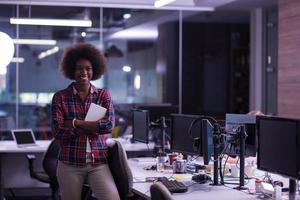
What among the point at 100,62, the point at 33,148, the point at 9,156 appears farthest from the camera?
the point at 9,156

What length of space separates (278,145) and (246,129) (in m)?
0.83

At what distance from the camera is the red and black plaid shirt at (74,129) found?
3770 millimetres

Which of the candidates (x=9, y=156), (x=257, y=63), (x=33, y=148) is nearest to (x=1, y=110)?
(x=9, y=156)

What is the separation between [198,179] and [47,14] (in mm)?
5161

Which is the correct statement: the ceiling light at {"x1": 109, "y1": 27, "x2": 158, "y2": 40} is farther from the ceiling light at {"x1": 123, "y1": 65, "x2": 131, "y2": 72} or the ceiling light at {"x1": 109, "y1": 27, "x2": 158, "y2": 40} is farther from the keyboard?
the keyboard

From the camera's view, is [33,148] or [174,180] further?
[33,148]

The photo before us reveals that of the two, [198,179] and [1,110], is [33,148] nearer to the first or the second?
[1,110]

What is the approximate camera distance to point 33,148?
6.21m

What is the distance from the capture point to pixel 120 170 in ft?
12.9

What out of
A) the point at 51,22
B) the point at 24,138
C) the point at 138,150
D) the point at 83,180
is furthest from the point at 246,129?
the point at 51,22

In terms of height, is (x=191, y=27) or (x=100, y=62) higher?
(x=191, y=27)

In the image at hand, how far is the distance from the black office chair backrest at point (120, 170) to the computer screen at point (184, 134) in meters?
0.54

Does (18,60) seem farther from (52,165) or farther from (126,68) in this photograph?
(52,165)

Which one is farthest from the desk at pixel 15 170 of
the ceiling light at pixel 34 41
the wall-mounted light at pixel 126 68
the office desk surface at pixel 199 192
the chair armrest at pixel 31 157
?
the office desk surface at pixel 199 192
